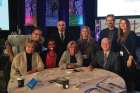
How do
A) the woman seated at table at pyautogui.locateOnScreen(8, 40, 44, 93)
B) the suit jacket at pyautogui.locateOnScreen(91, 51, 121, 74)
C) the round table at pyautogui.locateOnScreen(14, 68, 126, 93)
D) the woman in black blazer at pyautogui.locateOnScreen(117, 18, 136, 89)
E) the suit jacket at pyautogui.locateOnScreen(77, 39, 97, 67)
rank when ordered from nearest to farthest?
the round table at pyautogui.locateOnScreen(14, 68, 126, 93), the woman seated at table at pyautogui.locateOnScreen(8, 40, 44, 93), the suit jacket at pyautogui.locateOnScreen(91, 51, 121, 74), the woman in black blazer at pyautogui.locateOnScreen(117, 18, 136, 89), the suit jacket at pyautogui.locateOnScreen(77, 39, 97, 67)

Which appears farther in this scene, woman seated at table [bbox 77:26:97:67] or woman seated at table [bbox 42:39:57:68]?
woman seated at table [bbox 77:26:97:67]

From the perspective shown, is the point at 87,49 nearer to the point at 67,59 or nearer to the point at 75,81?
the point at 67,59

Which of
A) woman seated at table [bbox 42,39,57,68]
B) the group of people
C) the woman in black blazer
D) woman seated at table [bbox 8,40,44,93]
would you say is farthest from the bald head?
woman seated at table [bbox 8,40,44,93]

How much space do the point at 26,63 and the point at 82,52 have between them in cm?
107

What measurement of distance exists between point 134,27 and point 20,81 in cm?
333

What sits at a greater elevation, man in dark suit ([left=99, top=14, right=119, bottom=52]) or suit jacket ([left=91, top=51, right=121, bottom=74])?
man in dark suit ([left=99, top=14, right=119, bottom=52])

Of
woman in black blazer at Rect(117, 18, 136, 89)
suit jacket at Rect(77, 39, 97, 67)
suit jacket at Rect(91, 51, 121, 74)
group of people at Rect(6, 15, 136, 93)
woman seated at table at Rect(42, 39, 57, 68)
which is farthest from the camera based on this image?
suit jacket at Rect(77, 39, 97, 67)

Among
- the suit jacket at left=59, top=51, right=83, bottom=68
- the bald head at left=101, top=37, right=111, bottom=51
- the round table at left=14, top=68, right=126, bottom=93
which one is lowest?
the round table at left=14, top=68, right=126, bottom=93

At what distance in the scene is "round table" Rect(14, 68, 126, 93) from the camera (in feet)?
9.90

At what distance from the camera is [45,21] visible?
7.91m

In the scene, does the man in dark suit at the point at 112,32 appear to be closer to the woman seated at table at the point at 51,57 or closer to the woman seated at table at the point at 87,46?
the woman seated at table at the point at 87,46

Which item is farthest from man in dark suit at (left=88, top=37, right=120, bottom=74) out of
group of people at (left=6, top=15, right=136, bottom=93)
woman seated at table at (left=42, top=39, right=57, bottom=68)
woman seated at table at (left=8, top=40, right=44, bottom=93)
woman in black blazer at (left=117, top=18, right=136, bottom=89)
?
woman seated at table at (left=8, top=40, right=44, bottom=93)

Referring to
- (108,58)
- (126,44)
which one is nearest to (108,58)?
(108,58)

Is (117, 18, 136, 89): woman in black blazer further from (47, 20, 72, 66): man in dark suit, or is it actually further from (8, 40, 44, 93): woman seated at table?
(8, 40, 44, 93): woman seated at table
